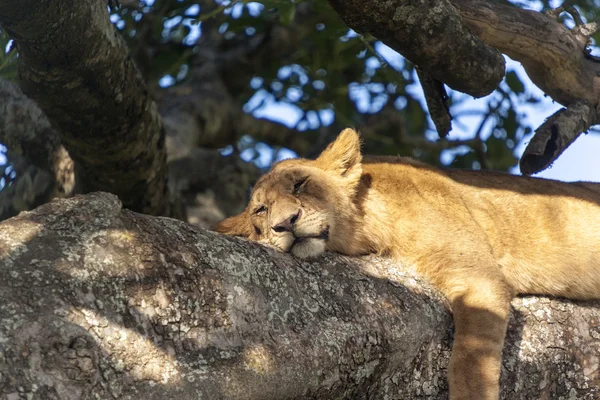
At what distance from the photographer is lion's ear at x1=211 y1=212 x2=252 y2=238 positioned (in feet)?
15.1

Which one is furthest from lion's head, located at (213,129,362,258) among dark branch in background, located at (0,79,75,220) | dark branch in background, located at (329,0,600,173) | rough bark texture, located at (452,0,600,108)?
dark branch in background, located at (0,79,75,220)

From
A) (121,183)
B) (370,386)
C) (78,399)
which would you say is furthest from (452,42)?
(78,399)

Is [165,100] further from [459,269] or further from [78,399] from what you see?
[78,399]

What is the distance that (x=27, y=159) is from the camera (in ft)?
20.3

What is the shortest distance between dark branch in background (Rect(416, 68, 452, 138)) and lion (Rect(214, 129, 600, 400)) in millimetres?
280

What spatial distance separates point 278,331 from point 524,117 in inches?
197

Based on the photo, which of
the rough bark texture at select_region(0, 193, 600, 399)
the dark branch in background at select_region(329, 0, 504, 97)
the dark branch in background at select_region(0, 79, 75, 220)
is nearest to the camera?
the rough bark texture at select_region(0, 193, 600, 399)

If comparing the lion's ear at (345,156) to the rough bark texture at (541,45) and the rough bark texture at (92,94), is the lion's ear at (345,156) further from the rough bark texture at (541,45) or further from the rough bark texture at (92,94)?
the rough bark texture at (92,94)

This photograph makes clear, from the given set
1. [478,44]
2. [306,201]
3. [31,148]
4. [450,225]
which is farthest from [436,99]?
[31,148]

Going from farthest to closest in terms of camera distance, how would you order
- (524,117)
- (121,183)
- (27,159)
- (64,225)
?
(524,117), (27,159), (121,183), (64,225)

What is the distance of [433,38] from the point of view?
4.21 metres

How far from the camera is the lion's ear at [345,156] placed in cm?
475

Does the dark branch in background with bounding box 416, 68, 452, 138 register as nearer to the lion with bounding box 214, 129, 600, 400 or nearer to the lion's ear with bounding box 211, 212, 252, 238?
the lion with bounding box 214, 129, 600, 400

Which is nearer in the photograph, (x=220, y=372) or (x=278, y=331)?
(x=220, y=372)
